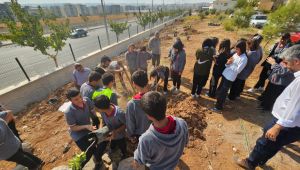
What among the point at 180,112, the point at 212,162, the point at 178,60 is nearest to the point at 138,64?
the point at 178,60

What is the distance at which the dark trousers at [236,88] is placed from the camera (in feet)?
15.5

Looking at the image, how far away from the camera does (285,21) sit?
1139 cm

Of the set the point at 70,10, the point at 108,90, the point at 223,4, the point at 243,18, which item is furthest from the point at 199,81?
the point at 70,10

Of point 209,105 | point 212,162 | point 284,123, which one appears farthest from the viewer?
point 209,105

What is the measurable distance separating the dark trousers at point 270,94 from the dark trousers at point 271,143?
73.7 inches

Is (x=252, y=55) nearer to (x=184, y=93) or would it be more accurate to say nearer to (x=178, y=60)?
(x=178, y=60)

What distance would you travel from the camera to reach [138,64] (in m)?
5.90

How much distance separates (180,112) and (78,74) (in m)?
2.91

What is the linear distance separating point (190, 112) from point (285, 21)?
11.6 meters

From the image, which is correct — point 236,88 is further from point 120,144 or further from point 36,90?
point 36,90

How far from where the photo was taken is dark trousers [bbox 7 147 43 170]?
2834mm

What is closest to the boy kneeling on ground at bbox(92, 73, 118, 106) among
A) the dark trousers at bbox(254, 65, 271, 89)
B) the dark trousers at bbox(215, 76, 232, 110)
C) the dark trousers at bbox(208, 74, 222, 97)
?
the dark trousers at bbox(215, 76, 232, 110)

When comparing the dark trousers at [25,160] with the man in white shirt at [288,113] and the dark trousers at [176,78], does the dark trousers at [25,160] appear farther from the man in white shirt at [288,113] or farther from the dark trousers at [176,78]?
the dark trousers at [176,78]

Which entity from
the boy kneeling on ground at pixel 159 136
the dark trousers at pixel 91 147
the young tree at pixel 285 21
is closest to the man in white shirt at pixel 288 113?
the boy kneeling on ground at pixel 159 136
